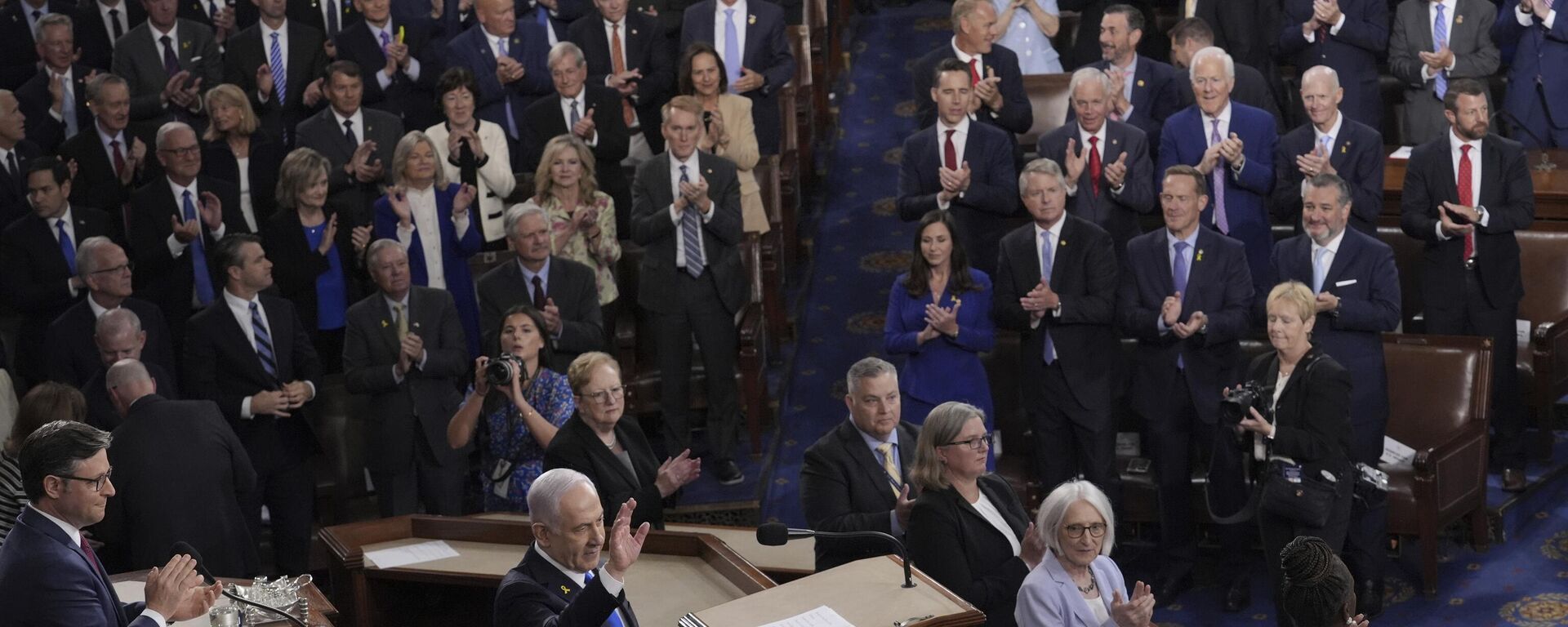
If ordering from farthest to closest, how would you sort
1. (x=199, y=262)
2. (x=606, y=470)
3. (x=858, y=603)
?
1. (x=199, y=262)
2. (x=606, y=470)
3. (x=858, y=603)

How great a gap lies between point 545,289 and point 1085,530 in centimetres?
284

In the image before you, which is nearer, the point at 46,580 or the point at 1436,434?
the point at 46,580

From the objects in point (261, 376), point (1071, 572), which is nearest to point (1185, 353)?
point (1071, 572)

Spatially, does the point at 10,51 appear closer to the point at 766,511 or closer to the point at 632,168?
the point at 632,168

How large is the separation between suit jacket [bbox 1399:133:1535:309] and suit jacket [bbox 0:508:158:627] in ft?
16.1

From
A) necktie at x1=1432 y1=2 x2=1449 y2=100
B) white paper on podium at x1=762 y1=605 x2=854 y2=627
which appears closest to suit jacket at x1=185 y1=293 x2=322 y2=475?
white paper on podium at x1=762 y1=605 x2=854 y2=627

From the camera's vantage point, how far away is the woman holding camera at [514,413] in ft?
17.8

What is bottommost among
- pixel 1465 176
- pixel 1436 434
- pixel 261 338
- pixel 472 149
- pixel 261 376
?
pixel 1436 434

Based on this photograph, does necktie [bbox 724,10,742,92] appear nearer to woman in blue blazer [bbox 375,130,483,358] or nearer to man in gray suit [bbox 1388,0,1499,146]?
woman in blue blazer [bbox 375,130,483,358]

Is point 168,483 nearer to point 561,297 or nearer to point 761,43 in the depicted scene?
point 561,297

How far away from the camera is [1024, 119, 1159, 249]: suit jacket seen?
268 inches

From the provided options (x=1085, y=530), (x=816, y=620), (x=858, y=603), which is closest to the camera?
(x=816, y=620)

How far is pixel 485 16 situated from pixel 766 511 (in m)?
2.58

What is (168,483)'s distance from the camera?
Answer: 539cm
